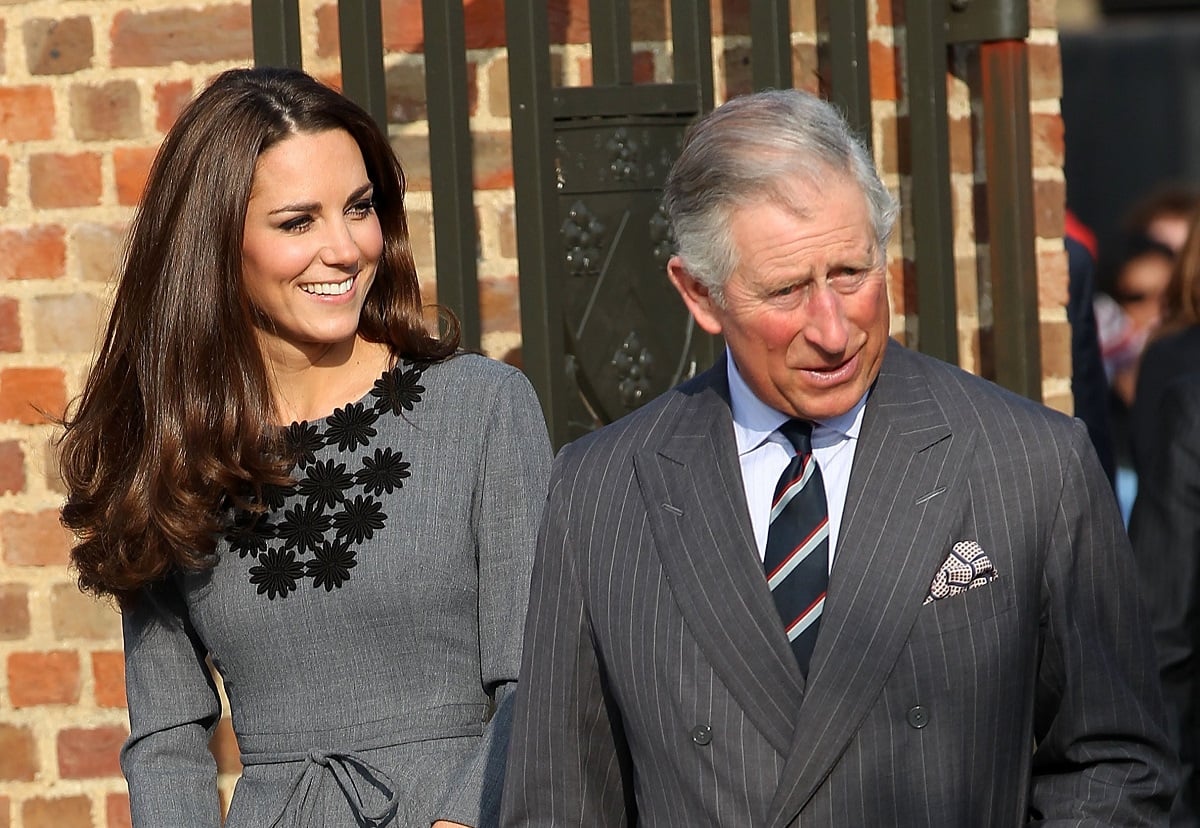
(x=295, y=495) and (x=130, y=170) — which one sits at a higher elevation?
(x=130, y=170)

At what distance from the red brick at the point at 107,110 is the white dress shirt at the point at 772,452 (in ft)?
5.34

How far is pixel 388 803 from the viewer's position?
2.63m

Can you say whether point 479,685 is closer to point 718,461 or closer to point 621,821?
point 621,821

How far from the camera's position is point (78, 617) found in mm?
3568

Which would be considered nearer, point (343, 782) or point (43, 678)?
point (343, 782)

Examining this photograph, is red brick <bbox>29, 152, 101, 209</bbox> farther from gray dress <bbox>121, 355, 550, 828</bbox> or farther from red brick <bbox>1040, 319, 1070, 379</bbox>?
red brick <bbox>1040, 319, 1070, 379</bbox>

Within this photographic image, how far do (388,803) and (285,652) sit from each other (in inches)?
10.2

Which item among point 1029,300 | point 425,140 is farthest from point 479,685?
point 1029,300

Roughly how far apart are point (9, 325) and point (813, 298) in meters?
1.92

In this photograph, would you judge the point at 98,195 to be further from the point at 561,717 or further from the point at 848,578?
the point at 848,578

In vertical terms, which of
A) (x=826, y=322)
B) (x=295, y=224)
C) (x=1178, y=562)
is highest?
(x=295, y=224)

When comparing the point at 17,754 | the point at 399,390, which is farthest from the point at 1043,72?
the point at 17,754

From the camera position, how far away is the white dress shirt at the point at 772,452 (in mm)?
2227

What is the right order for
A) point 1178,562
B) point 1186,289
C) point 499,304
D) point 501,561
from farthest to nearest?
point 1186,289, point 499,304, point 1178,562, point 501,561
